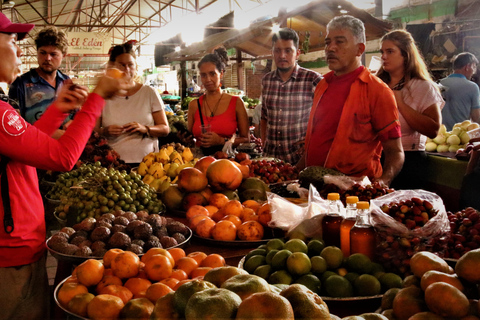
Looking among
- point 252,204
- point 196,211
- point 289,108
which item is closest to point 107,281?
point 196,211

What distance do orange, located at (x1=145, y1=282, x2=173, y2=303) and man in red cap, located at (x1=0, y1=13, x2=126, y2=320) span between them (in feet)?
2.62

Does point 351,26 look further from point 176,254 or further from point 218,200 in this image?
point 176,254

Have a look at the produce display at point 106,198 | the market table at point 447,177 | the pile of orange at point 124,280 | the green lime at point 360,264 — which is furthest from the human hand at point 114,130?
the market table at point 447,177

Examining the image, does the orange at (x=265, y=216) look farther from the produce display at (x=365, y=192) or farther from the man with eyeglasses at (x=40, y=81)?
the man with eyeglasses at (x=40, y=81)


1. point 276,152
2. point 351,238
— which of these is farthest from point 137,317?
point 276,152

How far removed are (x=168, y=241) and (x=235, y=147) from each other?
235 cm

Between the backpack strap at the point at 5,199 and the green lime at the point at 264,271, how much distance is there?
1.12m

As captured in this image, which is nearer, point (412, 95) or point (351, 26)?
point (351, 26)

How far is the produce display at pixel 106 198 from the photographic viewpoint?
7.72ft

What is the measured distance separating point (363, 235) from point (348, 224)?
0.33 feet

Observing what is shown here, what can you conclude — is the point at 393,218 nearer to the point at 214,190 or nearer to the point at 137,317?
the point at 137,317

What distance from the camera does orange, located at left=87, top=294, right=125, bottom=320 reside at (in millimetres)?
1224

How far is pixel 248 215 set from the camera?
2.14 metres

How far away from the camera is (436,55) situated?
24.6 ft
